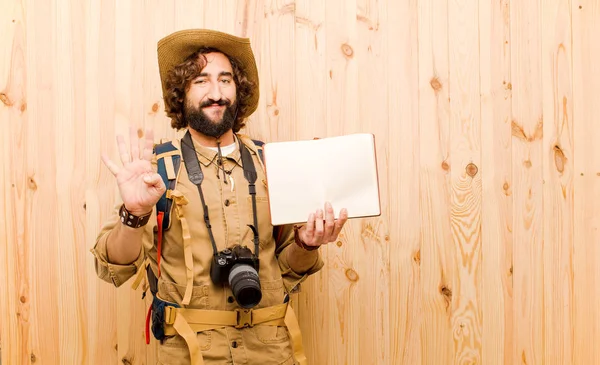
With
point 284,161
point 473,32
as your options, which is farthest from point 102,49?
point 473,32

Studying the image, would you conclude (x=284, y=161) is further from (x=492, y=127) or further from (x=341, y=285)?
(x=492, y=127)

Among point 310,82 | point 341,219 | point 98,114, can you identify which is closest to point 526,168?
point 310,82

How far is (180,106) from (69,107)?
482 mm

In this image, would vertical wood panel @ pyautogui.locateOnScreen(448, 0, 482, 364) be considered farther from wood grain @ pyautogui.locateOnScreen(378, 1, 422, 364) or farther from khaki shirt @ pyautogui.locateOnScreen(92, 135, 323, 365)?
khaki shirt @ pyautogui.locateOnScreen(92, 135, 323, 365)

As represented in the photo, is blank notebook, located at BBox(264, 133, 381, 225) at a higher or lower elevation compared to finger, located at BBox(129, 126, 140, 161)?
lower

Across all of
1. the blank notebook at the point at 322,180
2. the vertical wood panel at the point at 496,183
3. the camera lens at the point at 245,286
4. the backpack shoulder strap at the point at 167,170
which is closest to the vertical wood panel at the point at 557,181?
the vertical wood panel at the point at 496,183

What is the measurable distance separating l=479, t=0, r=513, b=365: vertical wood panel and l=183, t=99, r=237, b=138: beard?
883 millimetres

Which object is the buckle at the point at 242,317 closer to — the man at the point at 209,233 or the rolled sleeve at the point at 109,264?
the man at the point at 209,233

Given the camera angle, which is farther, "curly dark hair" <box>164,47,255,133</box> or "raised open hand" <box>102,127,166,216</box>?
"curly dark hair" <box>164,47,255,133</box>

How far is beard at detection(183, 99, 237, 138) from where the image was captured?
1.55 metres

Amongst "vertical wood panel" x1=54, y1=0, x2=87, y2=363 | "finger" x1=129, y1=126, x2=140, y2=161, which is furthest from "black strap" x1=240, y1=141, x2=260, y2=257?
"vertical wood panel" x1=54, y1=0, x2=87, y2=363

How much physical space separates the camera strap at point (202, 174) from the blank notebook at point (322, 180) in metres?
0.14

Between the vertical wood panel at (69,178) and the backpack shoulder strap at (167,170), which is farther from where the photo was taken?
the vertical wood panel at (69,178)

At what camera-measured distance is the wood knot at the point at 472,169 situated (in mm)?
1933
